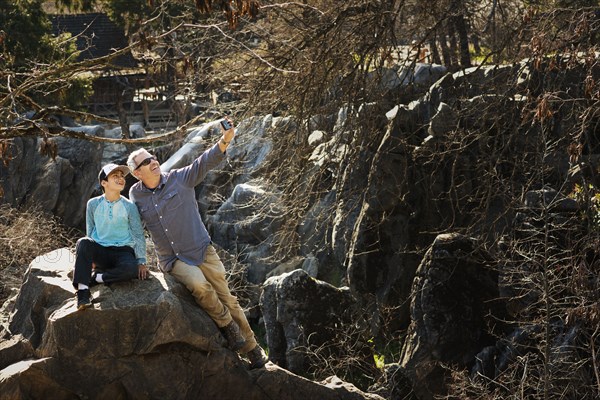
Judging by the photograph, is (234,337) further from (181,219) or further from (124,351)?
(181,219)

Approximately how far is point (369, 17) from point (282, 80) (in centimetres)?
129

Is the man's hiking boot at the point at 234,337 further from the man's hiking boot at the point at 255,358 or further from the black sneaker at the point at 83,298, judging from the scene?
the black sneaker at the point at 83,298

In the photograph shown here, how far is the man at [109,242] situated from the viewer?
7.55m

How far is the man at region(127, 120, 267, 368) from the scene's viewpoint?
25.2ft

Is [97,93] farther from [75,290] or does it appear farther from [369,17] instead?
[75,290]

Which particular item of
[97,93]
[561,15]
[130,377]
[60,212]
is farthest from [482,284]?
[97,93]

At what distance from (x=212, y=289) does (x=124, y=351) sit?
2.71 ft

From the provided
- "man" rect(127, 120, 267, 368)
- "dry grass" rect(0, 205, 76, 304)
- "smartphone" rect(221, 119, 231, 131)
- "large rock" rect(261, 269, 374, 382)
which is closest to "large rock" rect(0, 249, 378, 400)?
"man" rect(127, 120, 267, 368)

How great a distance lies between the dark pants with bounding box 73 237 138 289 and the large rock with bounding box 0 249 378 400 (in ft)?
0.71

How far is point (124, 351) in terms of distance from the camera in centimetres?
788

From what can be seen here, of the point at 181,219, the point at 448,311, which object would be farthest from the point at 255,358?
the point at 448,311

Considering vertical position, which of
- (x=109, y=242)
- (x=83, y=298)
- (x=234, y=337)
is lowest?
(x=234, y=337)

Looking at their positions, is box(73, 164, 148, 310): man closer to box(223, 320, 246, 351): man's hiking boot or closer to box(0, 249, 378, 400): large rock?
box(0, 249, 378, 400): large rock

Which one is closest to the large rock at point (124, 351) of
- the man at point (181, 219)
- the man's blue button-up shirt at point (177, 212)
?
the man at point (181, 219)
